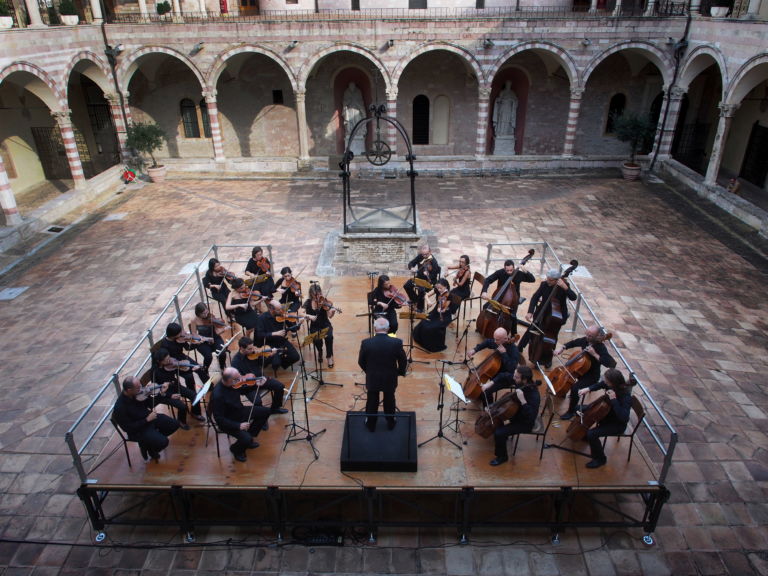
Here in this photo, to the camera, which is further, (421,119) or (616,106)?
(421,119)

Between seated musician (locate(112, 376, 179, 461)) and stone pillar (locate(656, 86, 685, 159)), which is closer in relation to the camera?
seated musician (locate(112, 376, 179, 461))

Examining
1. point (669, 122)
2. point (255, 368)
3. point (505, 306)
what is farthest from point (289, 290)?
point (669, 122)

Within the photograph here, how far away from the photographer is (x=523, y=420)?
21.7 feet

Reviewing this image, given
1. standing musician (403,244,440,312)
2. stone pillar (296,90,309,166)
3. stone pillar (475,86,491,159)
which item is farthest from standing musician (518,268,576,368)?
stone pillar (296,90,309,166)

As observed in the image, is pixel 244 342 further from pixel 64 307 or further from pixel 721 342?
pixel 721 342

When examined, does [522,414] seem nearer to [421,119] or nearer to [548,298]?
[548,298]

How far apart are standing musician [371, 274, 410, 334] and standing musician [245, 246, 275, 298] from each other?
210cm

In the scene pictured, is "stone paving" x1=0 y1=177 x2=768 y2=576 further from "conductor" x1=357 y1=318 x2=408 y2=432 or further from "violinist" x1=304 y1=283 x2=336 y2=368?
"violinist" x1=304 y1=283 x2=336 y2=368

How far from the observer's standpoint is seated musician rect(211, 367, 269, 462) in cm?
645

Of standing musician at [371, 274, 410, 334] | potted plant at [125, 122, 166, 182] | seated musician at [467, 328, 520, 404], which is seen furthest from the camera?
potted plant at [125, 122, 166, 182]

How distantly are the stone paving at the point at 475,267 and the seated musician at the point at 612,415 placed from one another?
3.05ft

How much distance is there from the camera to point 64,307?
11812mm

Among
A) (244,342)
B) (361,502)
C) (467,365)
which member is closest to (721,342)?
(467,365)

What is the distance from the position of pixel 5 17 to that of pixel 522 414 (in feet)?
55.1
